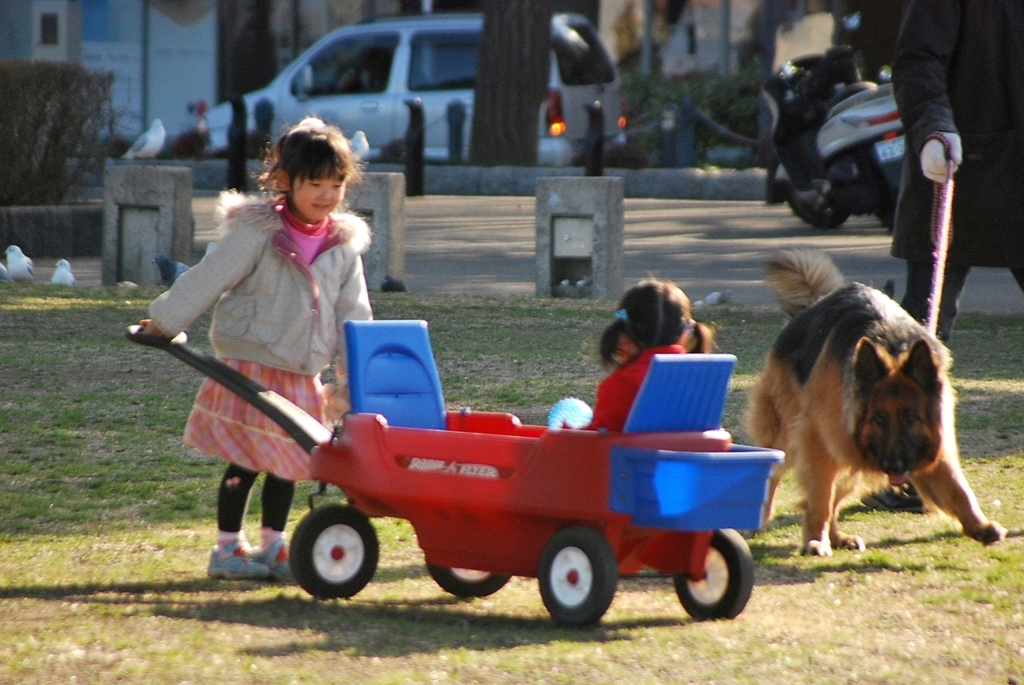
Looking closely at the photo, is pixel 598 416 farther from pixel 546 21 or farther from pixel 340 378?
pixel 546 21

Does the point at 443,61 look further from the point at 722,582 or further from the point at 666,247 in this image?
the point at 722,582

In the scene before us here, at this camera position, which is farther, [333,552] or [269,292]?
[269,292]

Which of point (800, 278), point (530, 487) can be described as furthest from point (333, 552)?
point (800, 278)

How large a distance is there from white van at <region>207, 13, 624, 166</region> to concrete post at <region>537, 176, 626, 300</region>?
10.4 m

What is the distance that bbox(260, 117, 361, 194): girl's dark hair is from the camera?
4469 millimetres

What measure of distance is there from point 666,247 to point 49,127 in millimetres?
5545

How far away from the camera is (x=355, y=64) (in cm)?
2191

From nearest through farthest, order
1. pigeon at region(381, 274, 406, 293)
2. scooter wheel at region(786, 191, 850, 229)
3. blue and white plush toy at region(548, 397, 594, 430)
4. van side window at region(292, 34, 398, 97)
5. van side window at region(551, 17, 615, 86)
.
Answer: blue and white plush toy at region(548, 397, 594, 430) < pigeon at region(381, 274, 406, 293) < scooter wheel at region(786, 191, 850, 229) < van side window at region(551, 17, 615, 86) < van side window at region(292, 34, 398, 97)

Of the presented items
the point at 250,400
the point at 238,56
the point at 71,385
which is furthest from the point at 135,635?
the point at 238,56

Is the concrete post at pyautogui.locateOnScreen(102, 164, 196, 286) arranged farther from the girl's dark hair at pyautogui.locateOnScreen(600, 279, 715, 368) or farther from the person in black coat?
the girl's dark hair at pyautogui.locateOnScreen(600, 279, 715, 368)

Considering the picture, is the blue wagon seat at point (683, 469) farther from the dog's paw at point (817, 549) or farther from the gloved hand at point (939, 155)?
the gloved hand at point (939, 155)

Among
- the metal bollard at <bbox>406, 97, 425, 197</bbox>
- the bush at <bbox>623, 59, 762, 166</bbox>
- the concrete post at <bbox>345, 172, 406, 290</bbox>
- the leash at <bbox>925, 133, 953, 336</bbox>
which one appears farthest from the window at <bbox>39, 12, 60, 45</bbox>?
the leash at <bbox>925, 133, 953, 336</bbox>

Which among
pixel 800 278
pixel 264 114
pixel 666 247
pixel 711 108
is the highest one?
pixel 711 108

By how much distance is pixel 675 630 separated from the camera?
3971 mm
